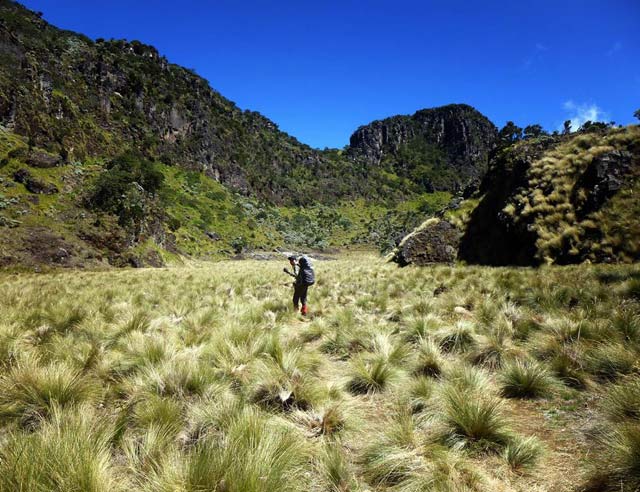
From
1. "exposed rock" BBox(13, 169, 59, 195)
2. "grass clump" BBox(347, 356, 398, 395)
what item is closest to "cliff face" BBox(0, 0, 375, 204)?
"exposed rock" BBox(13, 169, 59, 195)

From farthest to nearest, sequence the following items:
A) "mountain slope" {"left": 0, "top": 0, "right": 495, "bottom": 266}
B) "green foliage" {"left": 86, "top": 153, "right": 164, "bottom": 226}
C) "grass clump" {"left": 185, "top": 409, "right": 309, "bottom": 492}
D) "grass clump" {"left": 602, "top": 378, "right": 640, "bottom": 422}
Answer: "green foliage" {"left": 86, "top": 153, "right": 164, "bottom": 226}
"mountain slope" {"left": 0, "top": 0, "right": 495, "bottom": 266}
"grass clump" {"left": 602, "top": 378, "right": 640, "bottom": 422}
"grass clump" {"left": 185, "top": 409, "right": 309, "bottom": 492}

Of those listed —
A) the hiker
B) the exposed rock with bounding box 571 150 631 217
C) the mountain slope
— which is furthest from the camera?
the mountain slope

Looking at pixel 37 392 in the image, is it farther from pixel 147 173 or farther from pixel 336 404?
pixel 147 173

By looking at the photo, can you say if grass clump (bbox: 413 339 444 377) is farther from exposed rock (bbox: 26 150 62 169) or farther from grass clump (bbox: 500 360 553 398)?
exposed rock (bbox: 26 150 62 169)

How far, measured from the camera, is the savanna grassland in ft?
7.63

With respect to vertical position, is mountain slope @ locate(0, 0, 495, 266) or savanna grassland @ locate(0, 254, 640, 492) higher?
mountain slope @ locate(0, 0, 495, 266)

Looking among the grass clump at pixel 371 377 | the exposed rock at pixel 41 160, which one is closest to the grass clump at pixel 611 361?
the grass clump at pixel 371 377

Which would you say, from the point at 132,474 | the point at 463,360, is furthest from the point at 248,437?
the point at 463,360

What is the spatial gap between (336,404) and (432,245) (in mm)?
18856

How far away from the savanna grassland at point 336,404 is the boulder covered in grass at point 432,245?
13336mm

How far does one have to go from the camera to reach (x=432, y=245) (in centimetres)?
2138

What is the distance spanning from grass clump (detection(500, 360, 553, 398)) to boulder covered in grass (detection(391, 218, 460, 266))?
664 inches

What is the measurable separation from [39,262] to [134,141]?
207ft

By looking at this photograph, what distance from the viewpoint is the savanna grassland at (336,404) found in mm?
2326
